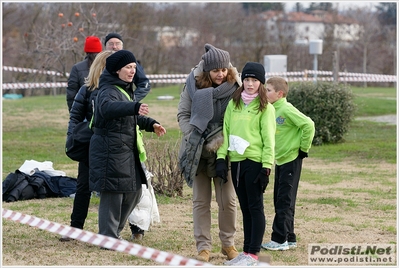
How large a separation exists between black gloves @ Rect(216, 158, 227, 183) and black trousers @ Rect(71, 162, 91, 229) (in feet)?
4.77

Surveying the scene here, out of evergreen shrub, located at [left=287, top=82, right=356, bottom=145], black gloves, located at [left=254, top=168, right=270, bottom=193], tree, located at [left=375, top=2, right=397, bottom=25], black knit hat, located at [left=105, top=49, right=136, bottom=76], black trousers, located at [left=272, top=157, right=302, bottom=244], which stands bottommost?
tree, located at [left=375, top=2, right=397, bottom=25]

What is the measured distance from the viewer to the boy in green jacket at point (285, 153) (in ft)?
21.5

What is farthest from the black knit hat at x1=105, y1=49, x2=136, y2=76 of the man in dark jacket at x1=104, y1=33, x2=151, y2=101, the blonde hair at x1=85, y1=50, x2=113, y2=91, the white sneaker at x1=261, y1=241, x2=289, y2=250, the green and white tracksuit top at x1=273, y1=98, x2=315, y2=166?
the white sneaker at x1=261, y1=241, x2=289, y2=250

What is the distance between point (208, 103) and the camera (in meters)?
6.11

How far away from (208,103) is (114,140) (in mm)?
776

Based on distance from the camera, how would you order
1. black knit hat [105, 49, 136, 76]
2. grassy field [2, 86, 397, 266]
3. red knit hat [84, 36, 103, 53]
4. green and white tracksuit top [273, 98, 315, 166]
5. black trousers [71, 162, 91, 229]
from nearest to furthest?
black knit hat [105, 49, 136, 76]
grassy field [2, 86, 397, 266]
green and white tracksuit top [273, 98, 315, 166]
black trousers [71, 162, 91, 229]
red knit hat [84, 36, 103, 53]

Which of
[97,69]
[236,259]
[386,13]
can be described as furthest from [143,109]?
[386,13]

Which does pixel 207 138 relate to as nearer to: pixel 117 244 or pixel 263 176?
pixel 263 176

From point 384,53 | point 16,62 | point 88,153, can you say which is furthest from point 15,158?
point 384,53

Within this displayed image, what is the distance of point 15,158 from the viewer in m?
13.6

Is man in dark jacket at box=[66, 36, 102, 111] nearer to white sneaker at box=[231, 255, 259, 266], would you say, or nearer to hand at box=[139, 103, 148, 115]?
hand at box=[139, 103, 148, 115]

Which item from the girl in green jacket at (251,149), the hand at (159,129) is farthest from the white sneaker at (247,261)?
the hand at (159,129)

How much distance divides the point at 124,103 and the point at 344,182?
5750mm

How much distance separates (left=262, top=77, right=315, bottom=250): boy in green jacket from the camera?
21.5 ft
